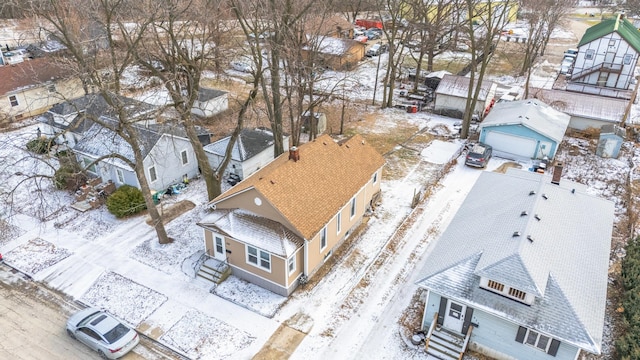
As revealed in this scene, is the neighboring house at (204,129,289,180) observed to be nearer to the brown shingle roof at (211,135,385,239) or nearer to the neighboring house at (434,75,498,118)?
the brown shingle roof at (211,135,385,239)

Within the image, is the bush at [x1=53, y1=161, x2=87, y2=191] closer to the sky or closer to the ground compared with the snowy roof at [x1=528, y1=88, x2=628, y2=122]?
closer to the ground

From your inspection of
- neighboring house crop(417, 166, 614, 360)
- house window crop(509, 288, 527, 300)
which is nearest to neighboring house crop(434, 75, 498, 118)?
neighboring house crop(417, 166, 614, 360)

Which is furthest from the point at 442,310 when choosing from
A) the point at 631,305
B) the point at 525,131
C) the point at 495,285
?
the point at 525,131

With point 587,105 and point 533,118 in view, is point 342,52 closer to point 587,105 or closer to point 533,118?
point 533,118

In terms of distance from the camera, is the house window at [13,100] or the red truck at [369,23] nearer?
the house window at [13,100]

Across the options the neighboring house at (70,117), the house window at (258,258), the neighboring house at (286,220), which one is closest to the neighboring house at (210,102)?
the neighboring house at (70,117)

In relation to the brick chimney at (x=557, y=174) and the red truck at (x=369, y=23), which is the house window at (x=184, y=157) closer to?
the brick chimney at (x=557, y=174)
